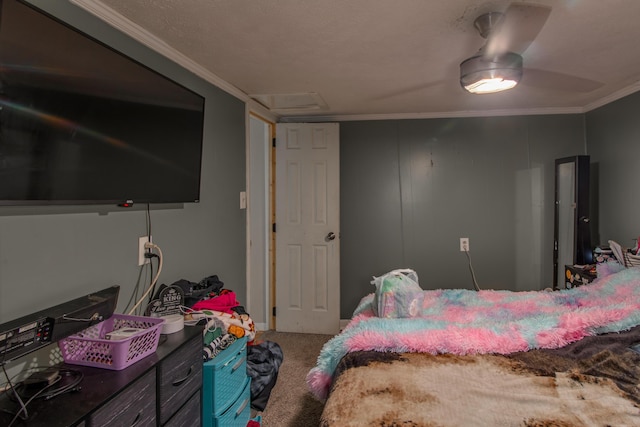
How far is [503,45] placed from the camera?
1.95 m

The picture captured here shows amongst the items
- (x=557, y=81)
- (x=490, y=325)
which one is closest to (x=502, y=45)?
(x=557, y=81)

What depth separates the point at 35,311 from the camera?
130 cm

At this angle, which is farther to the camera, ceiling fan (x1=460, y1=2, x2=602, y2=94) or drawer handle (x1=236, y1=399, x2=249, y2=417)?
drawer handle (x1=236, y1=399, x2=249, y2=417)

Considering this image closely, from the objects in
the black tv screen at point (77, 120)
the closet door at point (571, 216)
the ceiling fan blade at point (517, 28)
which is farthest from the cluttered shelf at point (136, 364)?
the closet door at point (571, 216)

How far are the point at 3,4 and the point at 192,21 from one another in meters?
0.86

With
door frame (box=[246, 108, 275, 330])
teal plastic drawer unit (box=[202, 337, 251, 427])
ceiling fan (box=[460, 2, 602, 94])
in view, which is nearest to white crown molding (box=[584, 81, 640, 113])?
ceiling fan (box=[460, 2, 602, 94])

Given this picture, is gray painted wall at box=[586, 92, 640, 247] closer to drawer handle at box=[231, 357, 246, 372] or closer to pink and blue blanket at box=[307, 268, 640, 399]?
pink and blue blanket at box=[307, 268, 640, 399]

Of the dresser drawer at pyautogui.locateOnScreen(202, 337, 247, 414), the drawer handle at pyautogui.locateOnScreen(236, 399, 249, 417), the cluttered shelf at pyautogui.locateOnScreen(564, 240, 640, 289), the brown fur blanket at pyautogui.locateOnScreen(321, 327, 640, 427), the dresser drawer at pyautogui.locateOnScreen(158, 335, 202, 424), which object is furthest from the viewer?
→ the cluttered shelf at pyautogui.locateOnScreen(564, 240, 640, 289)

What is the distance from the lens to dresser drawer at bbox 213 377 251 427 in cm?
186

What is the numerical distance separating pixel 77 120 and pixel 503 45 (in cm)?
208

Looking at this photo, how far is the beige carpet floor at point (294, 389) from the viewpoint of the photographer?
7.58 feet

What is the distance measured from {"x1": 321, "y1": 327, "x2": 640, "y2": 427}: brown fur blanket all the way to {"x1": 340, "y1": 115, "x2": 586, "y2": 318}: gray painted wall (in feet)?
6.61

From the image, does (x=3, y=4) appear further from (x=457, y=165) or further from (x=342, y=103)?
(x=457, y=165)

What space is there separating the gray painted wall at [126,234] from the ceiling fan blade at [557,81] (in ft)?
7.33
